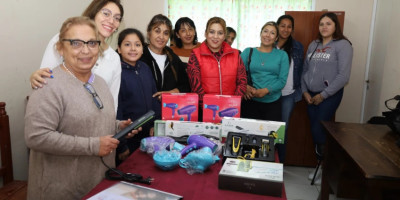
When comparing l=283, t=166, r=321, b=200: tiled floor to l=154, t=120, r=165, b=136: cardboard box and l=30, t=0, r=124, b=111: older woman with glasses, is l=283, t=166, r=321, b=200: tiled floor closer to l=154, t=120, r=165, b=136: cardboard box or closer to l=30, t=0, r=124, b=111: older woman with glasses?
l=154, t=120, r=165, b=136: cardboard box

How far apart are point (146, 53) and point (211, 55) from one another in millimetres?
496

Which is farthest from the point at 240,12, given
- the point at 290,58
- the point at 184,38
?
the point at 184,38

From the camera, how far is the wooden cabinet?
10.9 feet

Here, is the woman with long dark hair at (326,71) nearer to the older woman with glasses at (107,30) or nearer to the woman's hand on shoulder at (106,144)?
the older woman with glasses at (107,30)

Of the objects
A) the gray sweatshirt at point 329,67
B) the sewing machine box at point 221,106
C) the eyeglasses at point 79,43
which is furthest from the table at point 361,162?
the eyeglasses at point 79,43

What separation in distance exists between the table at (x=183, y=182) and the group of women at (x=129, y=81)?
0.14m

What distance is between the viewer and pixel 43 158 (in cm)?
123

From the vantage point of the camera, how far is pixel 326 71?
2.87 metres

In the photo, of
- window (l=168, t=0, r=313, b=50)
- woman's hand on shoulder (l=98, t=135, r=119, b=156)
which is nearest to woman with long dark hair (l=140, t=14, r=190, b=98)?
woman's hand on shoulder (l=98, t=135, r=119, b=156)

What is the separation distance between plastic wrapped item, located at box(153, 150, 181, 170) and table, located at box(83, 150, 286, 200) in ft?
0.09

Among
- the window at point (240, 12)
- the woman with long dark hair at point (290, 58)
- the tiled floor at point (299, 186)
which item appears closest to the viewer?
the tiled floor at point (299, 186)

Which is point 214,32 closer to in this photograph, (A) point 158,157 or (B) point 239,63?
(B) point 239,63

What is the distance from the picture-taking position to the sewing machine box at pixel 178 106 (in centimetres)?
175

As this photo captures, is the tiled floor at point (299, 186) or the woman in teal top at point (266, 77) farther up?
the woman in teal top at point (266, 77)
